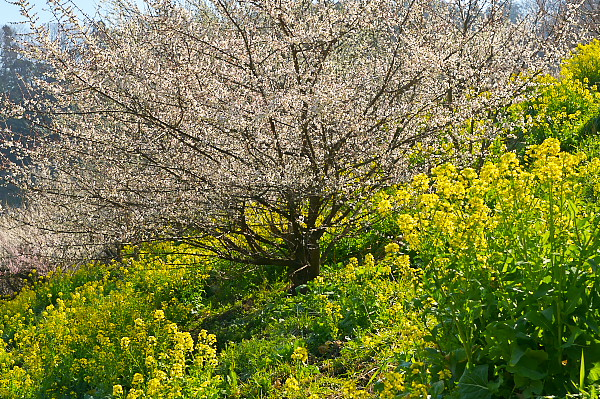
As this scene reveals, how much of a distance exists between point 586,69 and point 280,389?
7.40 meters

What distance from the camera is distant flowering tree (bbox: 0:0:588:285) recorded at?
4715 mm

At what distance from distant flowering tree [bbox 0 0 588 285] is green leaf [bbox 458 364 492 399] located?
2.30 meters

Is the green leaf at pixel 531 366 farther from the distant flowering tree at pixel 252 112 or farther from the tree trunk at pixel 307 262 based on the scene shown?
the tree trunk at pixel 307 262

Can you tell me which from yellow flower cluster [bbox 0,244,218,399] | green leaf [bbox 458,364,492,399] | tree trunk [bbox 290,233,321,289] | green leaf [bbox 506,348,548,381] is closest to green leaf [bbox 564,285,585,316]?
green leaf [bbox 506,348,548,381]

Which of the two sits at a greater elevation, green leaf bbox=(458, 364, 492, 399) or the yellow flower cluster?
green leaf bbox=(458, 364, 492, 399)

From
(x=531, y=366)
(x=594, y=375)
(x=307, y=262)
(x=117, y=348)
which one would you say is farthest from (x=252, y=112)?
(x=594, y=375)

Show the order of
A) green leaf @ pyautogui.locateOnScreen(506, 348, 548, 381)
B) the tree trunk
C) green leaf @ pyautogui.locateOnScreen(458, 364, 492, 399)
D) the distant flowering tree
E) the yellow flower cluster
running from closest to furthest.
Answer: green leaf @ pyautogui.locateOnScreen(506, 348, 548, 381) → green leaf @ pyautogui.locateOnScreen(458, 364, 492, 399) → the yellow flower cluster → the distant flowering tree → the tree trunk

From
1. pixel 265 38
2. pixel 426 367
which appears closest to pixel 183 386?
pixel 426 367

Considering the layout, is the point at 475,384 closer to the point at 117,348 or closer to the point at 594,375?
the point at 594,375

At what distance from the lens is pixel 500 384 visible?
2.45 m

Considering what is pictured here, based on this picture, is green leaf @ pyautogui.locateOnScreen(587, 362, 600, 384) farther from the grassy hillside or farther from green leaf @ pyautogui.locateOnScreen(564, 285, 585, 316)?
green leaf @ pyautogui.locateOnScreen(564, 285, 585, 316)

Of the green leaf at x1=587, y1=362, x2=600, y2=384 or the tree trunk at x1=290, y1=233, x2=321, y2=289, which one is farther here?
the tree trunk at x1=290, y1=233, x2=321, y2=289

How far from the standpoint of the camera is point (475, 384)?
2549 millimetres

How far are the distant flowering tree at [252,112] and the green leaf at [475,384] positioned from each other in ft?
→ 7.55
